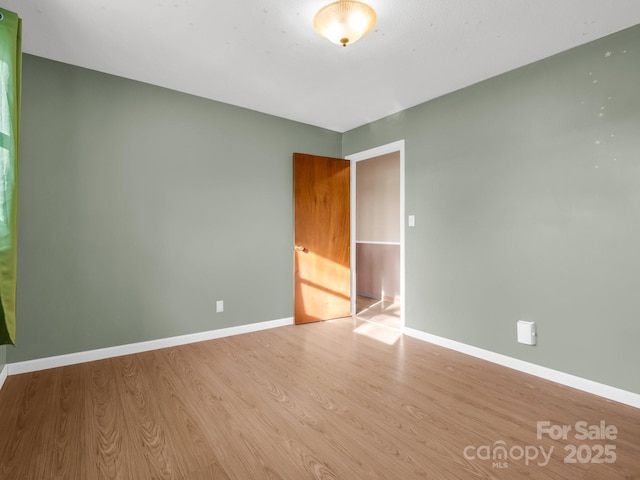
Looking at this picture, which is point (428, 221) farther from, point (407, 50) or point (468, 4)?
point (468, 4)

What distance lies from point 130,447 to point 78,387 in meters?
0.96

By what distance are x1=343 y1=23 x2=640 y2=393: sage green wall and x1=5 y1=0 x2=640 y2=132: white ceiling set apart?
10.7 inches

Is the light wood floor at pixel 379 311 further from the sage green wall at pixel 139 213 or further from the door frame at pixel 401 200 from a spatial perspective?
the sage green wall at pixel 139 213

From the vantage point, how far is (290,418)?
78.0 inches

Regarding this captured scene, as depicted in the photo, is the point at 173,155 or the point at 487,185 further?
the point at 173,155

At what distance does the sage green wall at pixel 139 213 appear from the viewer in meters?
2.61

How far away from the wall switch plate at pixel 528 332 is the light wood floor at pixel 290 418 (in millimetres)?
272

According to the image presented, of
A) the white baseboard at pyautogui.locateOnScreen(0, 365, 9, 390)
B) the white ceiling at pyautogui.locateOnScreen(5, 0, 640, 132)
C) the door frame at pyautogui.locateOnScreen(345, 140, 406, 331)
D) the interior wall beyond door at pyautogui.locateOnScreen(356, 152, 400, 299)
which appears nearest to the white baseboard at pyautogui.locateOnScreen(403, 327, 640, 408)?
the door frame at pyautogui.locateOnScreen(345, 140, 406, 331)

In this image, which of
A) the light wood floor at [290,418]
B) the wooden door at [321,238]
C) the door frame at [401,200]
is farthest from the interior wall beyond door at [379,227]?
the light wood floor at [290,418]

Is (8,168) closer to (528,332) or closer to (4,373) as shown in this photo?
(4,373)

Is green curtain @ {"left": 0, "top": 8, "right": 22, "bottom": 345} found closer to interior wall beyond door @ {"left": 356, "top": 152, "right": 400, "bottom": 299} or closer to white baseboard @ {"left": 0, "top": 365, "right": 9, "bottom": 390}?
white baseboard @ {"left": 0, "top": 365, "right": 9, "bottom": 390}

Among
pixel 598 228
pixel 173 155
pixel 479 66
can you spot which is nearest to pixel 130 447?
pixel 173 155

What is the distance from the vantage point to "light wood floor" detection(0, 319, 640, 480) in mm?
1570

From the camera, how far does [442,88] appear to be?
3.12 m
